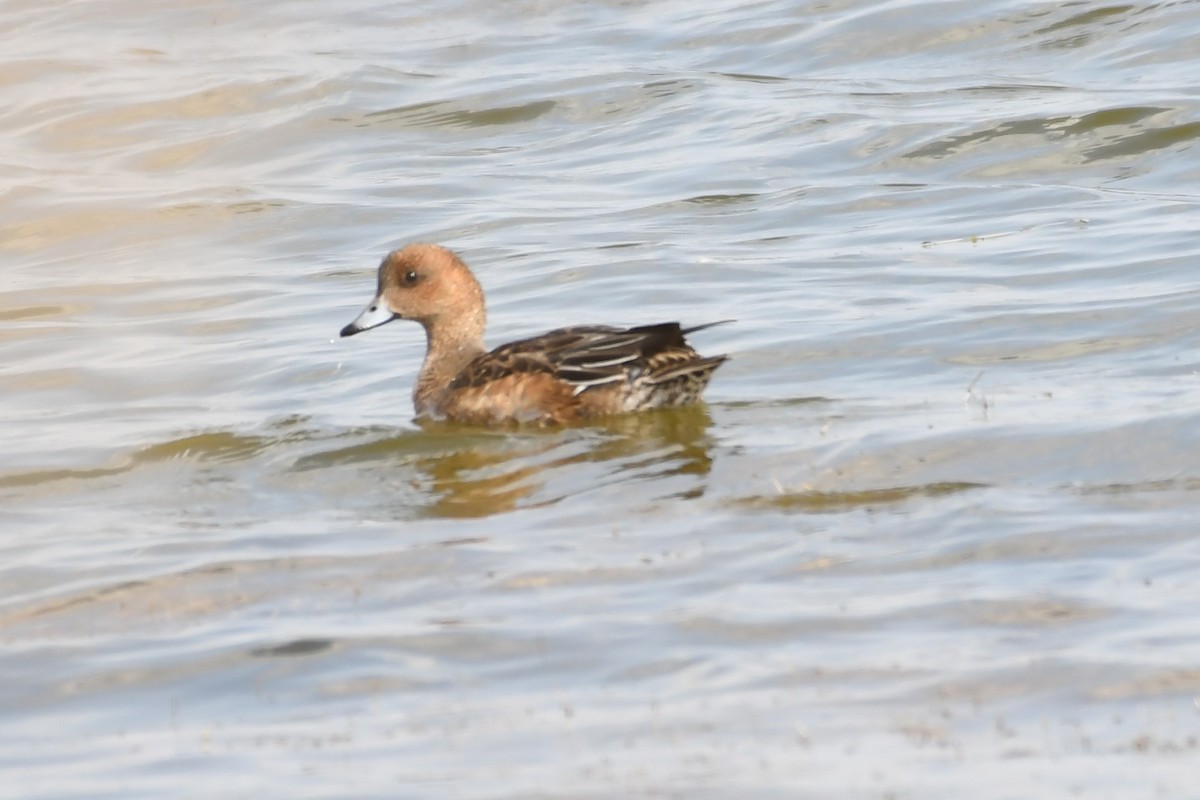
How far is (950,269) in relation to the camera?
11.3 meters

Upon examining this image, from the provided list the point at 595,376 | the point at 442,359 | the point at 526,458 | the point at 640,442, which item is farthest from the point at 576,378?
the point at 442,359

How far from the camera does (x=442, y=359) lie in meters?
9.66

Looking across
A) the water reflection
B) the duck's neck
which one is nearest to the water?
the water reflection

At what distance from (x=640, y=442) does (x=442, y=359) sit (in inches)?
60.9

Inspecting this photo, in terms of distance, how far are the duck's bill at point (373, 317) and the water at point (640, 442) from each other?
350 mm

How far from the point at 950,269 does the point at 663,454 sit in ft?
12.1

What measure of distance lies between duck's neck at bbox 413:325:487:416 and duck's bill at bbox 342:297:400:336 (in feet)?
0.65

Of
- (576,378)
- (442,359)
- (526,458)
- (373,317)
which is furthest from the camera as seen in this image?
(373,317)

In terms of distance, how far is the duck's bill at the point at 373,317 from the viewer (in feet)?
31.8

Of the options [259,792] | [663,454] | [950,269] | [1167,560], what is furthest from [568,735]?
[950,269]

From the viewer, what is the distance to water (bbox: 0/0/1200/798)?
201 inches

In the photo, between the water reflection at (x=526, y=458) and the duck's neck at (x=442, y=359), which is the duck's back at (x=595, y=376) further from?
the duck's neck at (x=442, y=359)

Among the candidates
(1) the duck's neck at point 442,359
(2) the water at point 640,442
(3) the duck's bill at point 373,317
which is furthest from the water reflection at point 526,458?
(3) the duck's bill at point 373,317

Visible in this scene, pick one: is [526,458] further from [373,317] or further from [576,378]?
[373,317]
